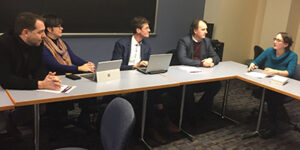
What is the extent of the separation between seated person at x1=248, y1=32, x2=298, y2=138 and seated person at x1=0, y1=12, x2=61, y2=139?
2.37 meters

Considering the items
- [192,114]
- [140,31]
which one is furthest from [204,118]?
[140,31]

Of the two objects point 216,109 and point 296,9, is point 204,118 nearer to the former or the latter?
point 216,109

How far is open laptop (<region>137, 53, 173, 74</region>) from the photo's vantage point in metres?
2.70

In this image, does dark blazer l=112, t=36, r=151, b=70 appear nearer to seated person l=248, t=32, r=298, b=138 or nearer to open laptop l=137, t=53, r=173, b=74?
open laptop l=137, t=53, r=173, b=74

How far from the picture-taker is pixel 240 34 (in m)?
5.40

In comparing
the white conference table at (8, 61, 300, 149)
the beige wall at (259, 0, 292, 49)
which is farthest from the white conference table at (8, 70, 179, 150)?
the beige wall at (259, 0, 292, 49)

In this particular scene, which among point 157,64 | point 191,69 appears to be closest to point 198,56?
point 191,69

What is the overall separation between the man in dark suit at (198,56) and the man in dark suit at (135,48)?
1.52ft

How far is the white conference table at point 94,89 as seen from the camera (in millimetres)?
1876

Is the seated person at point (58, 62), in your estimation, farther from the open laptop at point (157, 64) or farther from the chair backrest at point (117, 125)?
the chair backrest at point (117, 125)

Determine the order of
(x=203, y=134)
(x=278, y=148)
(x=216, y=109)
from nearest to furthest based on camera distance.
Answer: (x=278, y=148), (x=203, y=134), (x=216, y=109)

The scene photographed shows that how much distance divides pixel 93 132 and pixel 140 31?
1.25 metres

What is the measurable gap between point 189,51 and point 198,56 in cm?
18

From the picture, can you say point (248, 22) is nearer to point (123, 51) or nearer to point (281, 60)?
point (281, 60)
